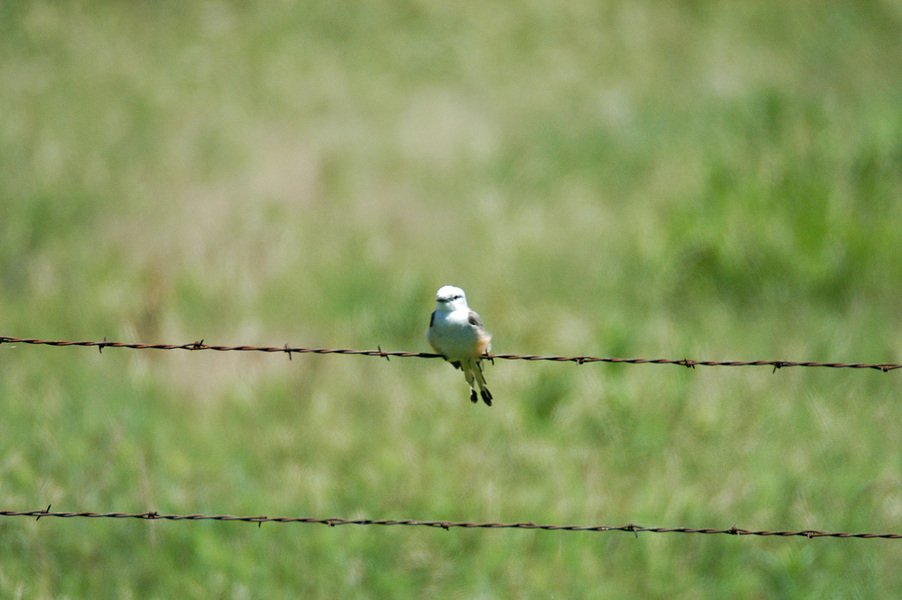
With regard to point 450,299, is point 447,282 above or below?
above

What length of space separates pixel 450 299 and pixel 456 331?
19 cm

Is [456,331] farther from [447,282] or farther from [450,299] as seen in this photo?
[447,282]

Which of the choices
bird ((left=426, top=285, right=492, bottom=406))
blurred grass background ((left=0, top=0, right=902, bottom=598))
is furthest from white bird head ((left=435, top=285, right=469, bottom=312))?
blurred grass background ((left=0, top=0, right=902, bottom=598))

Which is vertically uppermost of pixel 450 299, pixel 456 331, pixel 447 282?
pixel 447 282

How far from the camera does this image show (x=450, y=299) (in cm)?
393

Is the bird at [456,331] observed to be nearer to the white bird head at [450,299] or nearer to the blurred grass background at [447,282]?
the white bird head at [450,299]

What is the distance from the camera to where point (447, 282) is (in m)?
7.93

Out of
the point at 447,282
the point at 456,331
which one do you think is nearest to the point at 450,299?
the point at 456,331

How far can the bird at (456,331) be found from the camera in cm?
384

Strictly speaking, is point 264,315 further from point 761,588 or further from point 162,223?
point 761,588

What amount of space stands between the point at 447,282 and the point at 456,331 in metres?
4.11

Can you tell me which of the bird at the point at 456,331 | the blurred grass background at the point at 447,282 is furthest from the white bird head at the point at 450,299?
the blurred grass background at the point at 447,282

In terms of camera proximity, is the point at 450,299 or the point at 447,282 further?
the point at 447,282

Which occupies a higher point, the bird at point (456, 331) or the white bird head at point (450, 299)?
the white bird head at point (450, 299)
